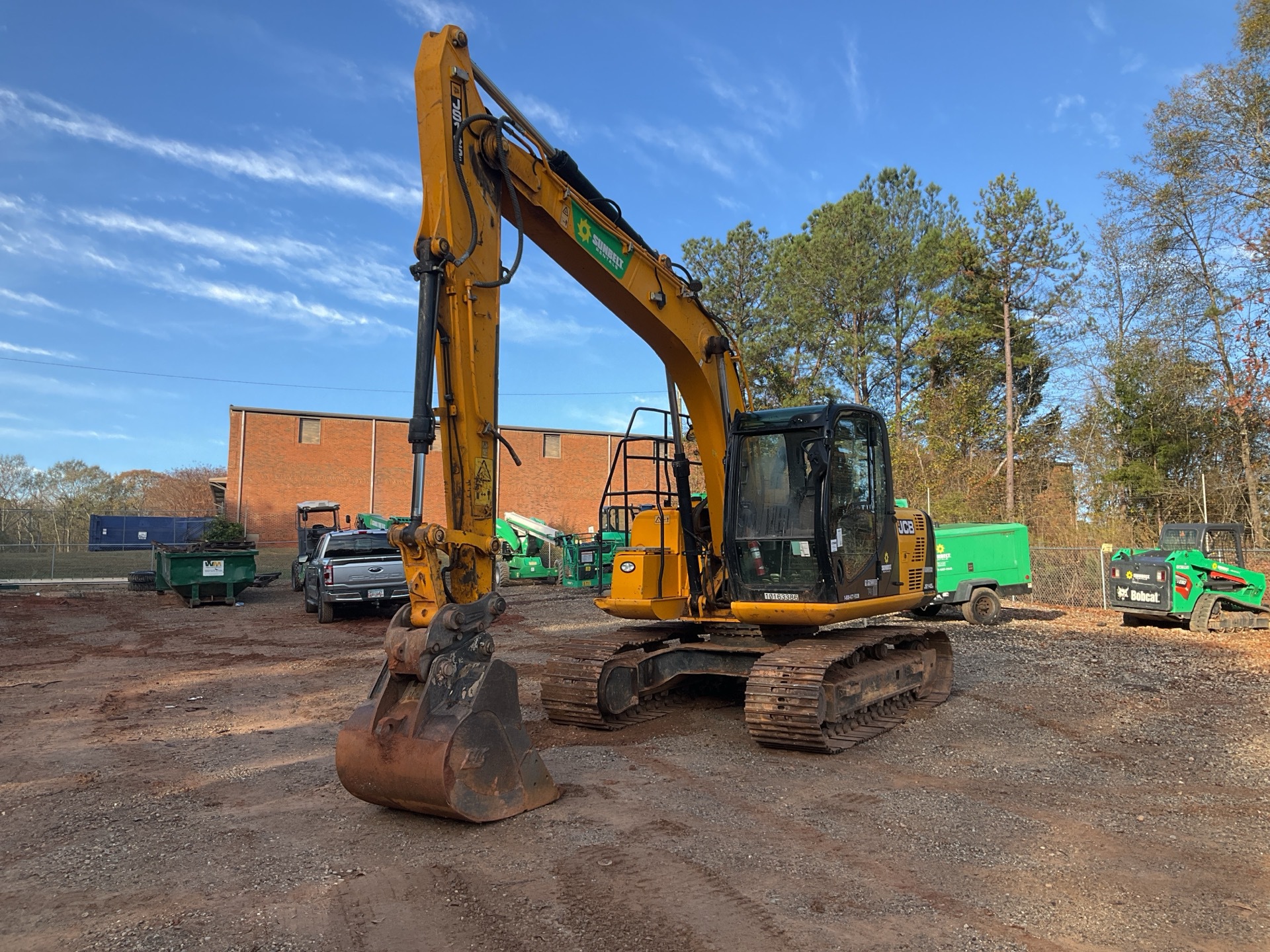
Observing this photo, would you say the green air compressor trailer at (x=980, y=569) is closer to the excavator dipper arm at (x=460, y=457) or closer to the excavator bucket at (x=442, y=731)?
the excavator dipper arm at (x=460, y=457)

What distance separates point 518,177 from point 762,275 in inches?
1148

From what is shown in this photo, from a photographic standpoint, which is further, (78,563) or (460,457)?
(78,563)

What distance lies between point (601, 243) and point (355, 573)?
11.0 m

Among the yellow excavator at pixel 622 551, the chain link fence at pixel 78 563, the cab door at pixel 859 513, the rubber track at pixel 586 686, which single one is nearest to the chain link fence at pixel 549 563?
the chain link fence at pixel 78 563

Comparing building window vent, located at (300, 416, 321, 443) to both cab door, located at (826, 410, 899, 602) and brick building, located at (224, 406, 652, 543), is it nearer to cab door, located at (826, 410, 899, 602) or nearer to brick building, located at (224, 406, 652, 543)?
brick building, located at (224, 406, 652, 543)

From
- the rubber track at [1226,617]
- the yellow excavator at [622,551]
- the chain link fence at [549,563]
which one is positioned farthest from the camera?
the chain link fence at [549,563]

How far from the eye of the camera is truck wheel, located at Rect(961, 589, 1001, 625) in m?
16.2

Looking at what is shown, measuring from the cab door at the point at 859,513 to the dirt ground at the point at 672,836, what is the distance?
53.9 inches

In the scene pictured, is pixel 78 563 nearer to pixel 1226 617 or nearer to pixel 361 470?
pixel 361 470

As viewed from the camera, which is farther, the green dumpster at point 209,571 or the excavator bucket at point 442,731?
the green dumpster at point 209,571

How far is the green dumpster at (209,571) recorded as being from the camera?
1917 centimetres

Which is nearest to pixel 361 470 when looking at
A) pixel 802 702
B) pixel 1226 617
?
pixel 1226 617

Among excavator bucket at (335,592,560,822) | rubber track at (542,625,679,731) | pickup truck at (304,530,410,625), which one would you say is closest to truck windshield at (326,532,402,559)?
pickup truck at (304,530,410,625)

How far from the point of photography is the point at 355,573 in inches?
639
